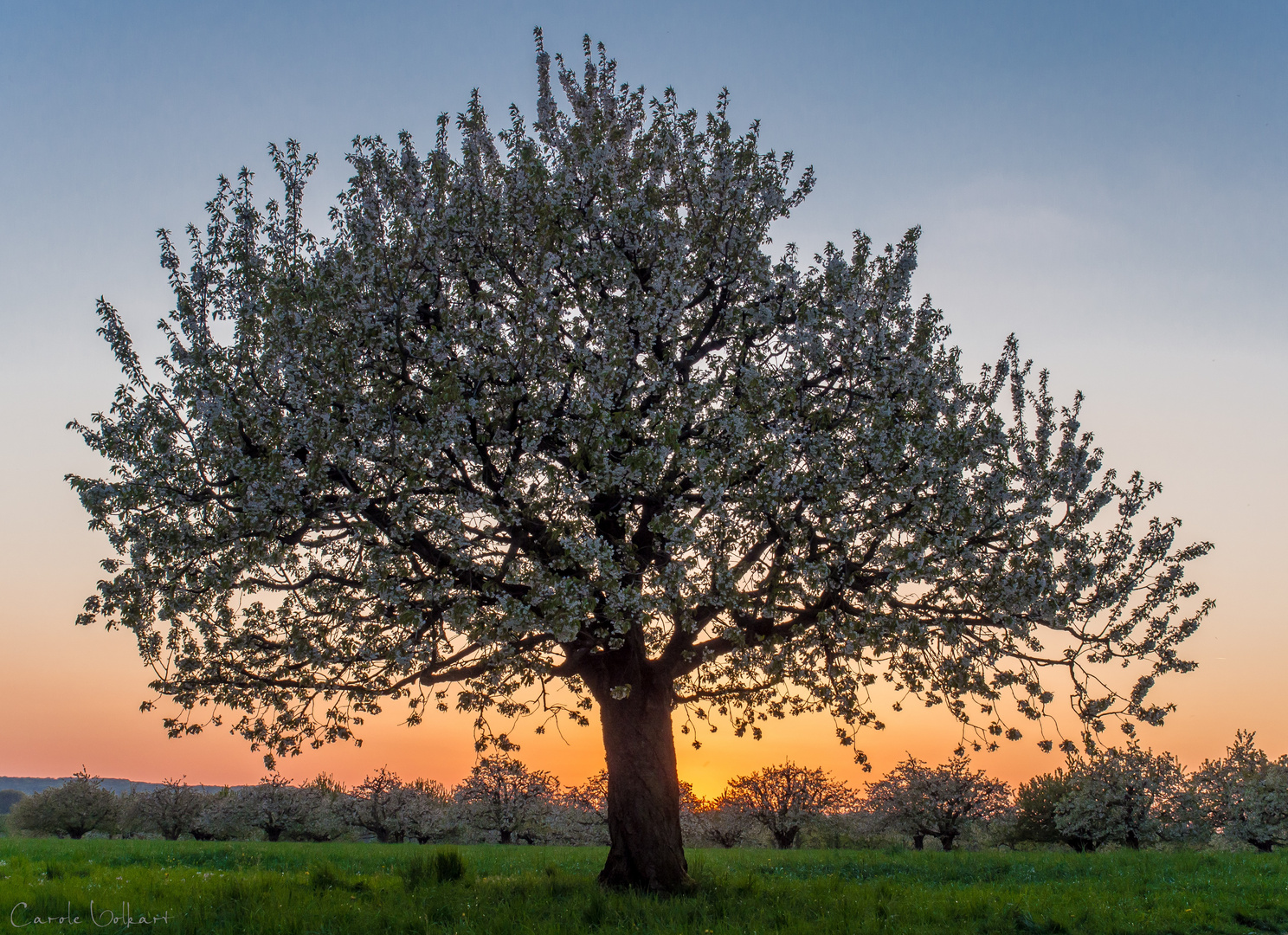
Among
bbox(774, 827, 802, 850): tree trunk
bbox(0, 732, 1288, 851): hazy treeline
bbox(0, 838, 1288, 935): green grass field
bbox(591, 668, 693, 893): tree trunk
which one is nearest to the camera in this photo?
bbox(0, 838, 1288, 935): green grass field

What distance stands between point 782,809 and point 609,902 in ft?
129

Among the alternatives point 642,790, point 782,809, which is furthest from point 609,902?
point 782,809

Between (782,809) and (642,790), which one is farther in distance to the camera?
(782,809)

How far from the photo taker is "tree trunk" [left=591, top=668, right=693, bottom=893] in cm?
1568

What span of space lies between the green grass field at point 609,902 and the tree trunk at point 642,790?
0.97 meters

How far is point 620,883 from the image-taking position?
50.9 ft

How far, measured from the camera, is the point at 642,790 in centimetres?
1609

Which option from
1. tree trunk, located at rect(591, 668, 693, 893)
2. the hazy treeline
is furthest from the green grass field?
the hazy treeline

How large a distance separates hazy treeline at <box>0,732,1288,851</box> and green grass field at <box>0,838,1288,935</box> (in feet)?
87.4

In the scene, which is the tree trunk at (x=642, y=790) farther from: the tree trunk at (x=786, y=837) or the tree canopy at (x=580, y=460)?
the tree trunk at (x=786, y=837)

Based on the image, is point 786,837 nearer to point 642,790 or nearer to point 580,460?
point 642,790

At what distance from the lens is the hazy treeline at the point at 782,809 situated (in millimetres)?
43750

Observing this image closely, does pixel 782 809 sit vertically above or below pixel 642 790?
below

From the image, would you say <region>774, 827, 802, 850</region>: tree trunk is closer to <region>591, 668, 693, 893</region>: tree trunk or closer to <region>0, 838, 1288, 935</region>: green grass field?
<region>0, 838, 1288, 935</region>: green grass field
